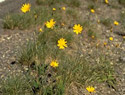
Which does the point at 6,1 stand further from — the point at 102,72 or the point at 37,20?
the point at 102,72

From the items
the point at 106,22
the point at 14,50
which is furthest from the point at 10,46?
the point at 106,22

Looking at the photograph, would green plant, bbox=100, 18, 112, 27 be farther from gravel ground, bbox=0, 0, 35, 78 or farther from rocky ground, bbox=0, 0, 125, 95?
gravel ground, bbox=0, 0, 35, 78

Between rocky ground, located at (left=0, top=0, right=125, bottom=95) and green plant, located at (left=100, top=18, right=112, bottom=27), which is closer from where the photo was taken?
rocky ground, located at (left=0, top=0, right=125, bottom=95)

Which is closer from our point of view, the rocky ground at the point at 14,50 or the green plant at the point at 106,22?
the rocky ground at the point at 14,50

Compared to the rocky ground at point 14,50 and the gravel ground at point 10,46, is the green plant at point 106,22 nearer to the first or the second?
the rocky ground at point 14,50

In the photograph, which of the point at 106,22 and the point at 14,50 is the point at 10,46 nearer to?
the point at 14,50

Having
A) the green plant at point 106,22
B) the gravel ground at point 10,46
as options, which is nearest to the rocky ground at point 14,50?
the gravel ground at point 10,46

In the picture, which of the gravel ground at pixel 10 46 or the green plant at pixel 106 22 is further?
the green plant at pixel 106 22

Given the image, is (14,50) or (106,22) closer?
(14,50)

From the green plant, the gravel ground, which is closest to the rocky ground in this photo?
the gravel ground

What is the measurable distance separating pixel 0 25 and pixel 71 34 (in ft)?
4.84

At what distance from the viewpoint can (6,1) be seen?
5.90 metres

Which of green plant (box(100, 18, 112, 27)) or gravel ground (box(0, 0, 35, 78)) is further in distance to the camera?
green plant (box(100, 18, 112, 27))

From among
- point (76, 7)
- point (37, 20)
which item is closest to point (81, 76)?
point (37, 20)
